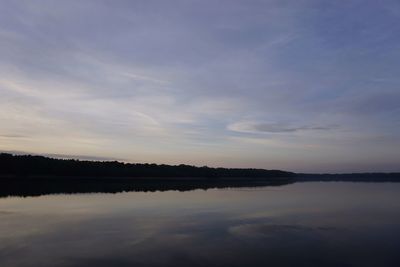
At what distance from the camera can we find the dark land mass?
5316 centimetres

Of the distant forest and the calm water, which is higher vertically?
the distant forest

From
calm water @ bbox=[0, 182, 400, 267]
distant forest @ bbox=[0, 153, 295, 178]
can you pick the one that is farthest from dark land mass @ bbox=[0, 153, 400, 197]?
calm water @ bbox=[0, 182, 400, 267]

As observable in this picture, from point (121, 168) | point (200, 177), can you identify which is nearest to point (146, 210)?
point (121, 168)

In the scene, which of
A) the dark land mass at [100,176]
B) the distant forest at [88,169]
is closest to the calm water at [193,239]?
the dark land mass at [100,176]

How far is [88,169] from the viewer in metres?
80.7

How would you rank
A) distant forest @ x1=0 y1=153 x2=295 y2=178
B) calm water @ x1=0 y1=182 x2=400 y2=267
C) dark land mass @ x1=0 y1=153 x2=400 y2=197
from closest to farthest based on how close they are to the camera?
calm water @ x1=0 y1=182 x2=400 y2=267
dark land mass @ x1=0 y1=153 x2=400 y2=197
distant forest @ x1=0 y1=153 x2=295 y2=178

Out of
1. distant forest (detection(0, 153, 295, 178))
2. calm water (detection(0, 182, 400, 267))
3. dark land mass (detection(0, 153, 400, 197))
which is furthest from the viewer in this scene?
distant forest (detection(0, 153, 295, 178))

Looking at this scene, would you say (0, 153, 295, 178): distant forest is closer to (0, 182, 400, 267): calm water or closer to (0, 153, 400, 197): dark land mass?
(0, 153, 400, 197): dark land mass

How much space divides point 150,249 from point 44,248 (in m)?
2.93

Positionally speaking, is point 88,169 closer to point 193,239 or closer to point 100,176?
point 100,176

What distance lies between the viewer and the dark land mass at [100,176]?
174 ft

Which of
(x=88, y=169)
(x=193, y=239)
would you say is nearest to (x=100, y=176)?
(x=88, y=169)

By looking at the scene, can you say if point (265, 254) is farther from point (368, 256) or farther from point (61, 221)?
point (61, 221)

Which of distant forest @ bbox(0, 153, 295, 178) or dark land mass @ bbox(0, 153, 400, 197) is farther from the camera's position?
distant forest @ bbox(0, 153, 295, 178)
